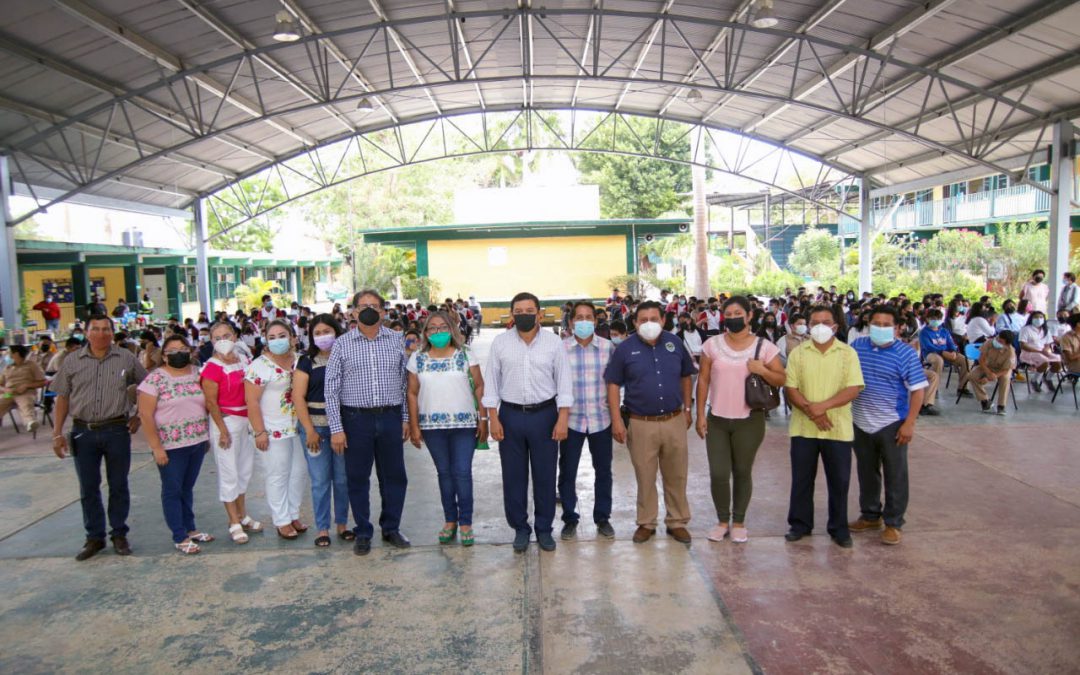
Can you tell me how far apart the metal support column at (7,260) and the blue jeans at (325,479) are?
12.0 m

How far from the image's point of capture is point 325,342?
201 inches

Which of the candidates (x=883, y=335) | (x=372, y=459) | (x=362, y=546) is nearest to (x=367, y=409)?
(x=372, y=459)

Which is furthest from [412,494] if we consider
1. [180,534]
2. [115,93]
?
[115,93]

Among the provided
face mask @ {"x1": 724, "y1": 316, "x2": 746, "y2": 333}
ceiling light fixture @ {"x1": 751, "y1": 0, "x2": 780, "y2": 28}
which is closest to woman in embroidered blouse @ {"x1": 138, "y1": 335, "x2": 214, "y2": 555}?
face mask @ {"x1": 724, "y1": 316, "x2": 746, "y2": 333}

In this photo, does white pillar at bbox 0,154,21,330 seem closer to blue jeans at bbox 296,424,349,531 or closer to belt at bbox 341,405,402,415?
blue jeans at bbox 296,424,349,531

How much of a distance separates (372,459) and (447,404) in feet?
2.06

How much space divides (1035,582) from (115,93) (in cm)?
1524

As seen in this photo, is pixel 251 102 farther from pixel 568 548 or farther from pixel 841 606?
pixel 841 606

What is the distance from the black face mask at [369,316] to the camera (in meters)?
4.92

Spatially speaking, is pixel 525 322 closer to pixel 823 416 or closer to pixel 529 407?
pixel 529 407

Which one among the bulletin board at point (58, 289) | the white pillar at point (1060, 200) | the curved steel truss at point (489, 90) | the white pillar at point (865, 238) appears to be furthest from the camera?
the bulletin board at point (58, 289)


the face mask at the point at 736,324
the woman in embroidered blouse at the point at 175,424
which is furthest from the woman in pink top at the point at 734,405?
the woman in embroidered blouse at the point at 175,424

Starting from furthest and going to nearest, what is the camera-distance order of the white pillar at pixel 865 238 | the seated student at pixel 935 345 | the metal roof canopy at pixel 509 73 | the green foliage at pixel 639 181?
the green foliage at pixel 639 181, the white pillar at pixel 865 238, the metal roof canopy at pixel 509 73, the seated student at pixel 935 345

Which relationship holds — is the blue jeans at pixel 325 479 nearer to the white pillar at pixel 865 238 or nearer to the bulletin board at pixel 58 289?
the white pillar at pixel 865 238
